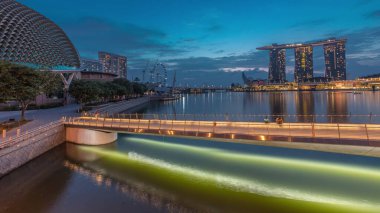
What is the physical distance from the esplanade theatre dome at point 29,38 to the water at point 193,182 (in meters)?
60.5

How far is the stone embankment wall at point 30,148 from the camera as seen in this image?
20172 mm

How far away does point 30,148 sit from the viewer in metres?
24.2

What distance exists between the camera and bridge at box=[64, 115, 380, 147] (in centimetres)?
1684

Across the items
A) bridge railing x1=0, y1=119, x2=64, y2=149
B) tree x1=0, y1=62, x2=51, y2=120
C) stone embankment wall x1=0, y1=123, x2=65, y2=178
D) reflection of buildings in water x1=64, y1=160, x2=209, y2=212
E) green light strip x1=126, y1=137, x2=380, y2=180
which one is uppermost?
tree x1=0, y1=62, x2=51, y2=120

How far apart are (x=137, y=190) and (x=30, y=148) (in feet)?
43.3

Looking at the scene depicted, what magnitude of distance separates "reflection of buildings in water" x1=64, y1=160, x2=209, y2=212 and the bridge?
5599 millimetres

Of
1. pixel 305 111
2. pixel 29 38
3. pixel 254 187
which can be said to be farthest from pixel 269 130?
pixel 29 38

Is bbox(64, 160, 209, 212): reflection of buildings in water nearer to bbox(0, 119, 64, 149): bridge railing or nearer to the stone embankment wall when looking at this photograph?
the stone embankment wall

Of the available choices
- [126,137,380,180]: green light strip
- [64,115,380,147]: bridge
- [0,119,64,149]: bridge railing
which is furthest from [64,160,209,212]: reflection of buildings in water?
[126,137,380,180]: green light strip

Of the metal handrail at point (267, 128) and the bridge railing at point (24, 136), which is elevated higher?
the metal handrail at point (267, 128)

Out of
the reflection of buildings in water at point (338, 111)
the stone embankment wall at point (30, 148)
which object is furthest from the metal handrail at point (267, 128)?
the stone embankment wall at point (30, 148)

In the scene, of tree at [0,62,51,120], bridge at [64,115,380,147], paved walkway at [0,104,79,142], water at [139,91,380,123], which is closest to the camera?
bridge at [64,115,380,147]

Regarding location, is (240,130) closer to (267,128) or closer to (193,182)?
(267,128)

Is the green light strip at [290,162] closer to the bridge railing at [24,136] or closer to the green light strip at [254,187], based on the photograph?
the green light strip at [254,187]
